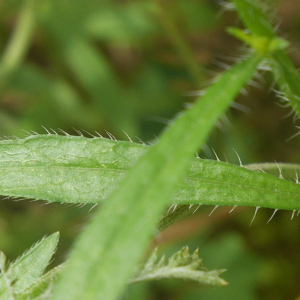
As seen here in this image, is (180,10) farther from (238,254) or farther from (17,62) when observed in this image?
(238,254)

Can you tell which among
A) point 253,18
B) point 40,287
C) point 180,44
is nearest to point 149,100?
point 180,44

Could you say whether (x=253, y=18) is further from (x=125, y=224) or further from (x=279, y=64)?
(x=125, y=224)

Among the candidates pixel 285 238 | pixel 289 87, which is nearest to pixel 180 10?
pixel 285 238

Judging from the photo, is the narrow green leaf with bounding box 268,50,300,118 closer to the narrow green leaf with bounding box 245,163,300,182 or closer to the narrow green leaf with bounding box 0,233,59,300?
the narrow green leaf with bounding box 245,163,300,182

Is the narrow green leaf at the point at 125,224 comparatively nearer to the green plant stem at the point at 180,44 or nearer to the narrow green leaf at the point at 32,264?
the narrow green leaf at the point at 32,264

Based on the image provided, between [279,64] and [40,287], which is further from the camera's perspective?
[279,64]

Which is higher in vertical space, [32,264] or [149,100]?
[32,264]
